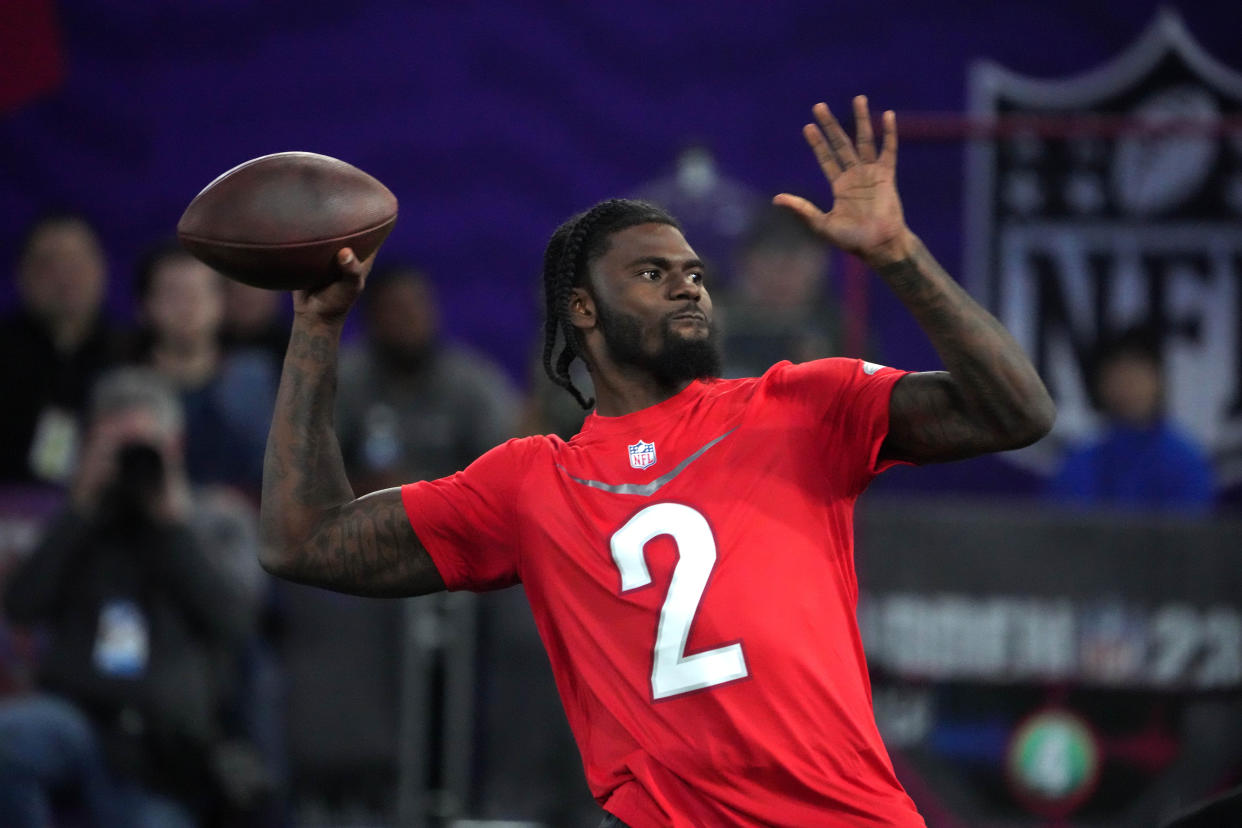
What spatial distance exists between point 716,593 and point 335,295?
1.18 m

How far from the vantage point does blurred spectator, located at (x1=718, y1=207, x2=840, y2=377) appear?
655cm

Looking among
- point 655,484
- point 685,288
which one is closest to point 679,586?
point 655,484

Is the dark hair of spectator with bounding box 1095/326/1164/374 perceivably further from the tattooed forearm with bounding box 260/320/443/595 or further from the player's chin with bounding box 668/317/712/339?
the tattooed forearm with bounding box 260/320/443/595

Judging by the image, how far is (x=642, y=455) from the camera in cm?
357

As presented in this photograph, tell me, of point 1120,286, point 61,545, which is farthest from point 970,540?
point 61,545

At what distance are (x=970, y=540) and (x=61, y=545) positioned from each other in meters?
3.57

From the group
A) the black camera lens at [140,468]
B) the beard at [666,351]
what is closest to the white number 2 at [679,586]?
the beard at [666,351]

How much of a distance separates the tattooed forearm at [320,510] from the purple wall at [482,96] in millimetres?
4908

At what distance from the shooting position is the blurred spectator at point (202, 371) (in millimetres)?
6898

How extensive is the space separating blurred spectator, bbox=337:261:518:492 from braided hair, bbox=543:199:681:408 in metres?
2.84

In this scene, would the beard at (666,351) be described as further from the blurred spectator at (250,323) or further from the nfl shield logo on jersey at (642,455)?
the blurred spectator at (250,323)

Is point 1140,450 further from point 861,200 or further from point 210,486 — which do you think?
point 210,486

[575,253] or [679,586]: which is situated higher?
[575,253]

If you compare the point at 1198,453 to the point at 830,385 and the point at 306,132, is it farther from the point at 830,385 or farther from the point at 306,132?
the point at 306,132
